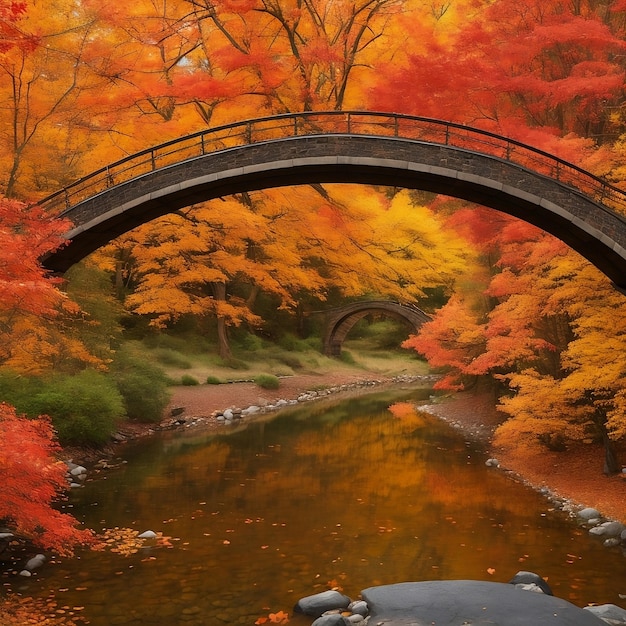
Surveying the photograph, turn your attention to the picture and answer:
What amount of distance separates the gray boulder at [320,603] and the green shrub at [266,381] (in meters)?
18.7

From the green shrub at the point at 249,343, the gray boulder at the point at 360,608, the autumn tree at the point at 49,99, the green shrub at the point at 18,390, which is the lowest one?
the gray boulder at the point at 360,608

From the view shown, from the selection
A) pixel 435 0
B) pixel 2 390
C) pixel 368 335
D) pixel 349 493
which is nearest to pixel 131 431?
pixel 2 390

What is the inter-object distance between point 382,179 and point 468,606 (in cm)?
855

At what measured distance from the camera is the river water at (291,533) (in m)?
8.96

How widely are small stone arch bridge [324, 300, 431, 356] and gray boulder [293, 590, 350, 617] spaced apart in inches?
1101

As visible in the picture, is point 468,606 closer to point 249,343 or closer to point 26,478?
point 26,478

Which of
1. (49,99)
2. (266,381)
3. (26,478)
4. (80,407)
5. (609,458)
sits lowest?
(609,458)

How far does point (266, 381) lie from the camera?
2727 cm

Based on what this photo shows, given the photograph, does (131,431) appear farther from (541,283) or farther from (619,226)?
(619,226)

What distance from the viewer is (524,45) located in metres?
16.0

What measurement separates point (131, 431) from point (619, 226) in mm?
13435

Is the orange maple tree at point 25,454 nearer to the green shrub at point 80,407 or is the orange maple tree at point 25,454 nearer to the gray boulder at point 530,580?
the green shrub at point 80,407

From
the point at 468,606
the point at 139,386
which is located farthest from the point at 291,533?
the point at 139,386

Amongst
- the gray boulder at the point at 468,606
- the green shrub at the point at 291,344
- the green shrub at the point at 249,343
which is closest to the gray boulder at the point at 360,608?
the gray boulder at the point at 468,606
